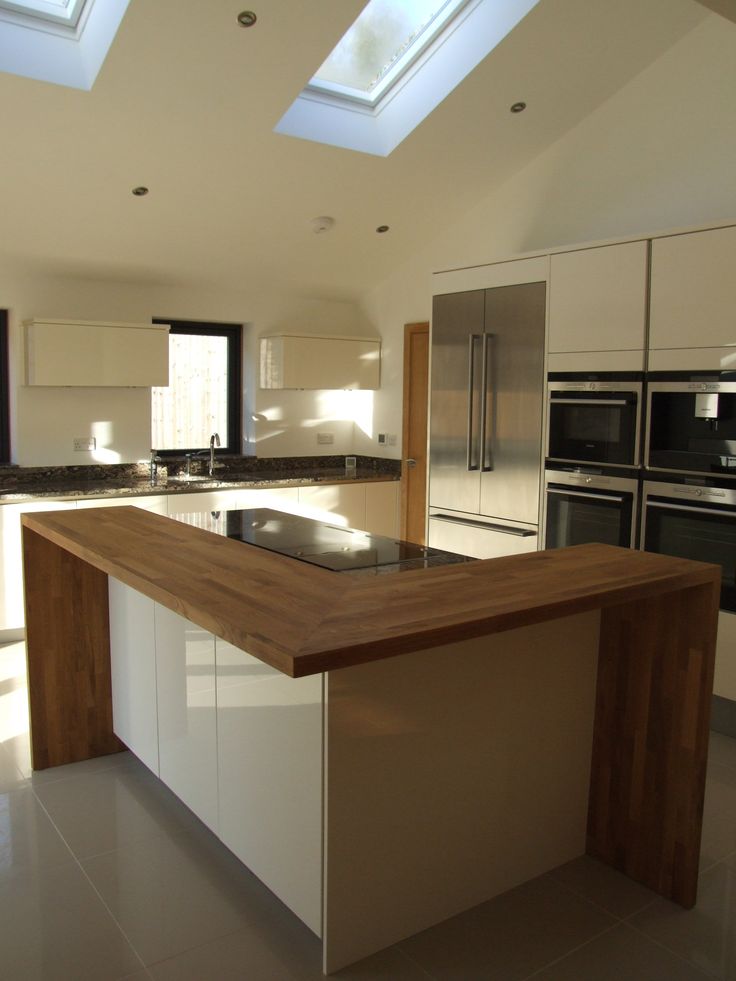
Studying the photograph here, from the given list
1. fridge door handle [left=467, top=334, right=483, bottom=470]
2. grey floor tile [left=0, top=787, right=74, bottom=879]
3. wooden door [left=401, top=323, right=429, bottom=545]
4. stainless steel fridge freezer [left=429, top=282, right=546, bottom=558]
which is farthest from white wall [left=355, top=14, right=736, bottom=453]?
grey floor tile [left=0, top=787, right=74, bottom=879]

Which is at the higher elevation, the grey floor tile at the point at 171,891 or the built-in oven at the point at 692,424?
the built-in oven at the point at 692,424

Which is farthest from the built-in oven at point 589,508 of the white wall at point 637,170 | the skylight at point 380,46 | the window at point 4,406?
the window at point 4,406

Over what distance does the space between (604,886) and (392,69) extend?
4014 millimetres

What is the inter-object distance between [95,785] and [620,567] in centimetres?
204

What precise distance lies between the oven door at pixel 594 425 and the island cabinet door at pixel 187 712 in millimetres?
2191

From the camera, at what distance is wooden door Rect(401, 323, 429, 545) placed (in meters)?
6.08

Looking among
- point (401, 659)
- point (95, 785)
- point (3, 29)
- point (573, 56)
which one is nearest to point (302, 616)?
point (401, 659)

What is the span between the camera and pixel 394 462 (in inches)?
246

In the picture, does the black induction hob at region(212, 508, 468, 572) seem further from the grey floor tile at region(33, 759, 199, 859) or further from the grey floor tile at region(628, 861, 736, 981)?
the grey floor tile at region(628, 861, 736, 981)

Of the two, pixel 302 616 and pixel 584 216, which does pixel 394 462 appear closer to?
pixel 584 216

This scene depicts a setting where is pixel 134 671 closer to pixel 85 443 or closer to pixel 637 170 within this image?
pixel 85 443

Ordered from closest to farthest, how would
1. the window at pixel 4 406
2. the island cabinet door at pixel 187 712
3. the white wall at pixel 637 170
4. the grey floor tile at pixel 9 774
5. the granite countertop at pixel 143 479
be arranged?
the island cabinet door at pixel 187 712 → the grey floor tile at pixel 9 774 → the white wall at pixel 637 170 → the granite countertop at pixel 143 479 → the window at pixel 4 406

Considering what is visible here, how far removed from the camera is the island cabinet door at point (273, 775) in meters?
2.01

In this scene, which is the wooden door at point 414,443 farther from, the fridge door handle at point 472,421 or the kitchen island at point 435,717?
the kitchen island at point 435,717
